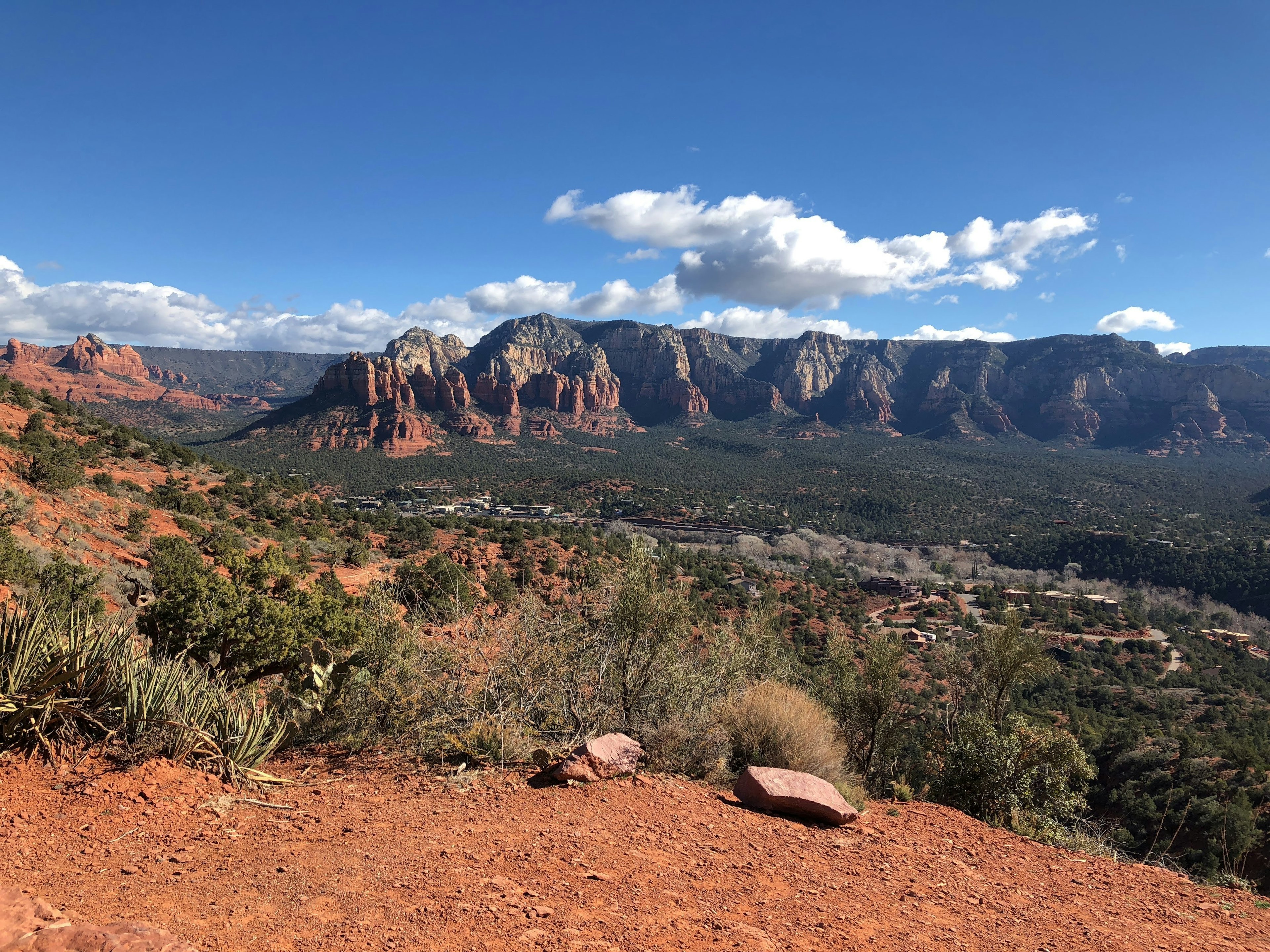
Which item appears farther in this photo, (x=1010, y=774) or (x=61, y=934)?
(x=1010, y=774)

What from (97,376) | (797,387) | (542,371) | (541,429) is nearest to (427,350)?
(542,371)

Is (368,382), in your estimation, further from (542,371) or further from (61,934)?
(61,934)

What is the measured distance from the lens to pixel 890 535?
68.6m

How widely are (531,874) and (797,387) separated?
173 meters

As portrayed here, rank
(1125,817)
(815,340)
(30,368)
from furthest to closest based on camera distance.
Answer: (815,340) < (30,368) < (1125,817)

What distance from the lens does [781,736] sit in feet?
27.5

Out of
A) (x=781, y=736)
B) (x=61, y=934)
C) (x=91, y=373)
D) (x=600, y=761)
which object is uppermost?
(x=91, y=373)

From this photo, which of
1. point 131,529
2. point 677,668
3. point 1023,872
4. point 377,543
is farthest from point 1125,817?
point 131,529

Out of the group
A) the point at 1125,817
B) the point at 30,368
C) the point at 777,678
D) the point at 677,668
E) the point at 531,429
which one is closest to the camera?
the point at 677,668

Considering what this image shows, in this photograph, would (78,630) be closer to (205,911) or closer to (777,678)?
(205,911)

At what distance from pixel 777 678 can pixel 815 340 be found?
7373 inches

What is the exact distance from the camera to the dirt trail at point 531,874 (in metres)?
3.72

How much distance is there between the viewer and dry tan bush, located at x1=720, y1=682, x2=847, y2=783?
834 centimetres

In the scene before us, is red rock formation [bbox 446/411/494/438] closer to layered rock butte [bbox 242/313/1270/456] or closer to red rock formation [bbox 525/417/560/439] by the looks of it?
layered rock butte [bbox 242/313/1270/456]
